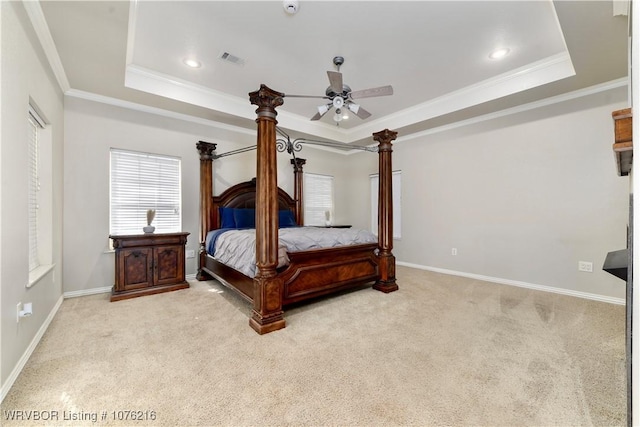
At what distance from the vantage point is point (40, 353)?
2051 mm

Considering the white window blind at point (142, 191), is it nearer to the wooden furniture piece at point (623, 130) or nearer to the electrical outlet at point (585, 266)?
the wooden furniture piece at point (623, 130)

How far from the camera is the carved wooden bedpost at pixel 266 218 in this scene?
256 centimetres

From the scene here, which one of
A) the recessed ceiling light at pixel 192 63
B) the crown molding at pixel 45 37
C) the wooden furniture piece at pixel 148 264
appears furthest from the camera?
the wooden furniture piece at pixel 148 264

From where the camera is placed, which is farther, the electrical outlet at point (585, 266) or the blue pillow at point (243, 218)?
the blue pillow at point (243, 218)

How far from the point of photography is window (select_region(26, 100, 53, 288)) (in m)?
2.64

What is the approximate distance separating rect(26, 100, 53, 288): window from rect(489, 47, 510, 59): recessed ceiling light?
15.8 ft

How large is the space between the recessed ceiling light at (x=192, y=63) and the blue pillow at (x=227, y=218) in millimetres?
2098

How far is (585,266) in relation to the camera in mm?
3432

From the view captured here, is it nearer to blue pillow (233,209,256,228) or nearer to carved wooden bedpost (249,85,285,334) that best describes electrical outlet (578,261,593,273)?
carved wooden bedpost (249,85,285,334)

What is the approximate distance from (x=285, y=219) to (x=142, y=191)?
7.41ft

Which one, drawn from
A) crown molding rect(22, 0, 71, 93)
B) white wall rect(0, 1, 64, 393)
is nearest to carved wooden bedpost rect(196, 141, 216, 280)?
crown molding rect(22, 0, 71, 93)

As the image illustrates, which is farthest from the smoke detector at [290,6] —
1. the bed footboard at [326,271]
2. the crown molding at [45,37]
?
the bed footboard at [326,271]

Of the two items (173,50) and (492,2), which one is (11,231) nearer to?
(173,50)

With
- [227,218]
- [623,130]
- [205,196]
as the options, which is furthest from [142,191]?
[623,130]
